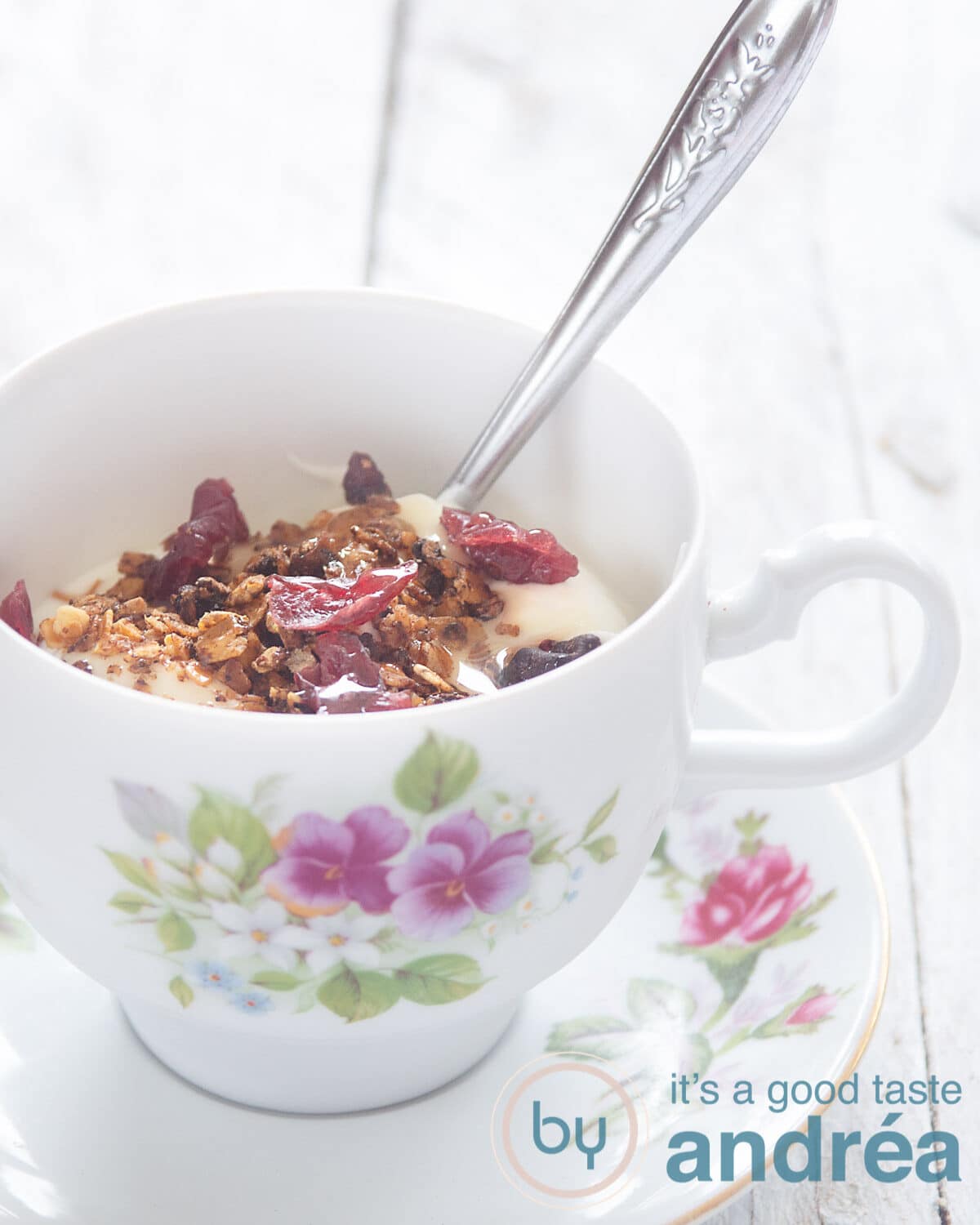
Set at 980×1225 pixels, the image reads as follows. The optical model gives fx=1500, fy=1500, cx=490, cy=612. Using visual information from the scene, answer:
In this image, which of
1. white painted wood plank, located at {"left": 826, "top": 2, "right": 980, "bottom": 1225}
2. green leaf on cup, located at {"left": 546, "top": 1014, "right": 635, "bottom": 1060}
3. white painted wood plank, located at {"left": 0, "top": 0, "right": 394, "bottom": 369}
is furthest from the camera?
white painted wood plank, located at {"left": 0, "top": 0, "right": 394, "bottom": 369}

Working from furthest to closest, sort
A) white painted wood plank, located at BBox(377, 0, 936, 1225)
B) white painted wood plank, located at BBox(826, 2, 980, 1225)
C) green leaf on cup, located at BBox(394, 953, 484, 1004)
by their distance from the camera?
white painted wood plank, located at BBox(377, 0, 936, 1225) → white painted wood plank, located at BBox(826, 2, 980, 1225) → green leaf on cup, located at BBox(394, 953, 484, 1004)

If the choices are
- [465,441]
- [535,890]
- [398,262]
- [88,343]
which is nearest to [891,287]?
[398,262]

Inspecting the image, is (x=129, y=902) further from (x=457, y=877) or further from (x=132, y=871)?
(x=457, y=877)

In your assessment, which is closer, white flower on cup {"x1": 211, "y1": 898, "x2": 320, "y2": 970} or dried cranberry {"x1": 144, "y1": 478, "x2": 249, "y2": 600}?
white flower on cup {"x1": 211, "y1": 898, "x2": 320, "y2": 970}

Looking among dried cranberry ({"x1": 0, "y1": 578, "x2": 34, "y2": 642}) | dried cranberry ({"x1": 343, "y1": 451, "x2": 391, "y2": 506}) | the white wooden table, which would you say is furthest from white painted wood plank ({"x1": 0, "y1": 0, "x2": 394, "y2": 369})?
dried cranberry ({"x1": 0, "y1": 578, "x2": 34, "y2": 642})

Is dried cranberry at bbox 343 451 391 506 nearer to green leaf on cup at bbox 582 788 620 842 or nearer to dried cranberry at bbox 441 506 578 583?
dried cranberry at bbox 441 506 578 583

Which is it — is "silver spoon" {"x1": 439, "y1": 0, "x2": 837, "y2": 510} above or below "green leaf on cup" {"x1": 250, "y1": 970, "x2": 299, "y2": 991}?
above

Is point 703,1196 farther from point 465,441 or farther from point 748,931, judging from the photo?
point 465,441
